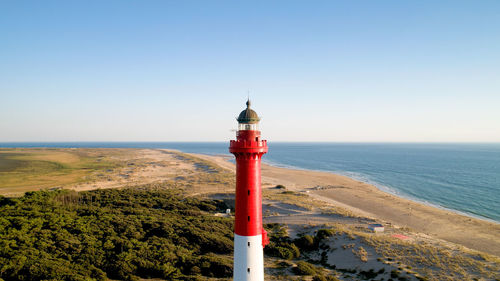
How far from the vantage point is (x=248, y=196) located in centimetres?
1145

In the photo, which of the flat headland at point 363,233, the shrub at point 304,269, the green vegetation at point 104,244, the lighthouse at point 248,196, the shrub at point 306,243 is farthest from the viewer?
the shrub at point 306,243

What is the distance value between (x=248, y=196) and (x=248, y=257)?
270cm

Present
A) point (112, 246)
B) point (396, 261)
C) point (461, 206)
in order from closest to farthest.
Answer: point (112, 246)
point (396, 261)
point (461, 206)

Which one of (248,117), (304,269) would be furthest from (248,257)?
(304,269)

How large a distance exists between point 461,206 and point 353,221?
2878 cm

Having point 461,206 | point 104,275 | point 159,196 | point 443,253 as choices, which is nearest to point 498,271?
point 443,253

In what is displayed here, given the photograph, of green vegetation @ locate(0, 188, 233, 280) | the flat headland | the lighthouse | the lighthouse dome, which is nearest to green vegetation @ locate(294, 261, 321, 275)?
the flat headland

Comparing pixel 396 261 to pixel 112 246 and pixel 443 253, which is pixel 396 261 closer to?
pixel 443 253

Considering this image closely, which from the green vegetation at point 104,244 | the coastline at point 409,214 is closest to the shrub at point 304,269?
the green vegetation at point 104,244

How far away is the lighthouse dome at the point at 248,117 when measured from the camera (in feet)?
36.9

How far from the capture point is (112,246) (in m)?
19.5

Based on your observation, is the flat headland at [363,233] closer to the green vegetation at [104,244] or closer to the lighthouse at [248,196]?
the green vegetation at [104,244]

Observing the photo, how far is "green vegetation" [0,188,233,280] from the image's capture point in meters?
15.8

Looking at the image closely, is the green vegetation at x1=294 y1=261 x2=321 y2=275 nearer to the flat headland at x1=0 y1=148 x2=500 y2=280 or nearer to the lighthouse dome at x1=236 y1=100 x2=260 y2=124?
the flat headland at x1=0 y1=148 x2=500 y2=280
